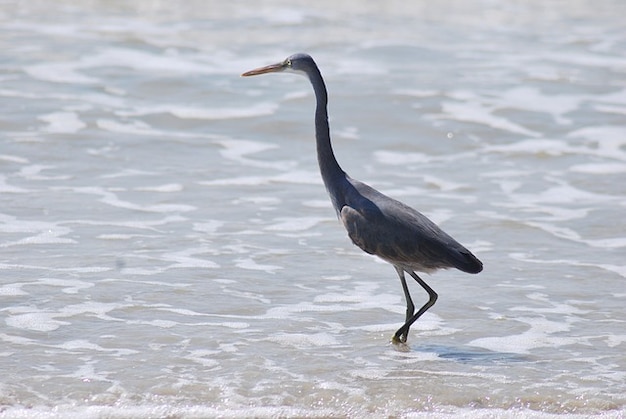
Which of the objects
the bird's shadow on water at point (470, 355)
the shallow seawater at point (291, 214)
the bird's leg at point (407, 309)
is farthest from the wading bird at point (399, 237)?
the shallow seawater at point (291, 214)

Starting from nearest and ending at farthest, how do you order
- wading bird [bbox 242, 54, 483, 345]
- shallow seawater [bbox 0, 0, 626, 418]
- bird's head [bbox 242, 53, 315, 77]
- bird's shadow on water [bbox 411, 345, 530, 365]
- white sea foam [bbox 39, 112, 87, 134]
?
shallow seawater [bbox 0, 0, 626, 418], bird's shadow on water [bbox 411, 345, 530, 365], wading bird [bbox 242, 54, 483, 345], bird's head [bbox 242, 53, 315, 77], white sea foam [bbox 39, 112, 87, 134]

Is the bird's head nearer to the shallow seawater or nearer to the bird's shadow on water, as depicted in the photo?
the shallow seawater

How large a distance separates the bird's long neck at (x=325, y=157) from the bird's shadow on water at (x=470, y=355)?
89 centimetres

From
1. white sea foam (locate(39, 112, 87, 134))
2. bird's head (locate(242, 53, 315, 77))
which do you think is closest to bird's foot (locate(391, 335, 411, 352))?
bird's head (locate(242, 53, 315, 77))

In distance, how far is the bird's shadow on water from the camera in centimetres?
535

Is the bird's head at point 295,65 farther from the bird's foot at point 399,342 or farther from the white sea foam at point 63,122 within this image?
the white sea foam at point 63,122

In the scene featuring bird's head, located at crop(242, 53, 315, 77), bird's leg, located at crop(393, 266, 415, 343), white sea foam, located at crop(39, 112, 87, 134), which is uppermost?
bird's head, located at crop(242, 53, 315, 77)

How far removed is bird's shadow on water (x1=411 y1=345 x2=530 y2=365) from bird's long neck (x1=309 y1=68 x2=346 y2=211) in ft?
2.93

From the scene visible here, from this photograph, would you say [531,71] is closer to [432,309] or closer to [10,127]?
[10,127]

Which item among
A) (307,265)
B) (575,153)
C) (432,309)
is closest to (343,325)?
(432,309)

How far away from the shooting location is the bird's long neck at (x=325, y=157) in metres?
5.94

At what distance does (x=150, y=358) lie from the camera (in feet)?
17.0

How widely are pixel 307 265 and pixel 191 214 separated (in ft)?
4.08

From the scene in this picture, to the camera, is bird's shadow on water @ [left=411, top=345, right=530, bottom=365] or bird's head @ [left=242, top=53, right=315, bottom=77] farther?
bird's head @ [left=242, top=53, right=315, bottom=77]
